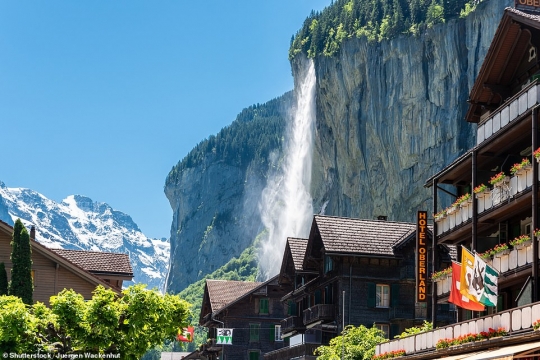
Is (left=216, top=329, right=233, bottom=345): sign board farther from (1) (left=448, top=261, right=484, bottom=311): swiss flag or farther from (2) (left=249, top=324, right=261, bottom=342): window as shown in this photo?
(1) (left=448, top=261, right=484, bottom=311): swiss flag

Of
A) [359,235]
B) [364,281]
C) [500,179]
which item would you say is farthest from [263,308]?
[500,179]

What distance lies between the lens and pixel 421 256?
48969 millimetres

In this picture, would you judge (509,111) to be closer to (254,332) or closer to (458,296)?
(458,296)

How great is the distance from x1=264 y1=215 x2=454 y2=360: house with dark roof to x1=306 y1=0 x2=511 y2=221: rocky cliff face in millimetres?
60641

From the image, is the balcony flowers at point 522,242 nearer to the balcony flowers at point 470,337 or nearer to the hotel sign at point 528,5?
the balcony flowers at point 470,337

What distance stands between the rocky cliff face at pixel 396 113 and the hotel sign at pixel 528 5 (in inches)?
3071

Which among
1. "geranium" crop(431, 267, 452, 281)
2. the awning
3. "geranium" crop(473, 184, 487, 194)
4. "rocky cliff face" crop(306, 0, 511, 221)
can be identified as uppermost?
"rocky cliff face" crop(306, 0, 511, 221)

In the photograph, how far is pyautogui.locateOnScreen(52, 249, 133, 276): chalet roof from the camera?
59.2 metres

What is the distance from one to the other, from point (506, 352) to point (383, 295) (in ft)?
113

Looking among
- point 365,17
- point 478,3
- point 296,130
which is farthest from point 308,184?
point 478,3

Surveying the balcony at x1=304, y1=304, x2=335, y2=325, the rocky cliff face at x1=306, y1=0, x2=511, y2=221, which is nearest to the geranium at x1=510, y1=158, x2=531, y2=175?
the balcony at x1=304, y1=304, x2=335, y2=325

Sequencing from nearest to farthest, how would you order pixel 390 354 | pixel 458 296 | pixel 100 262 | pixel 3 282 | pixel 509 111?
pixel 458 296 < pixel 509 111 < pixel 3 282 < pixel 390 354 < pixel 100 262

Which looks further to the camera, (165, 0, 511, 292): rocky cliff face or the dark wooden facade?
(165, 0, 511, 292): rocky cliff face

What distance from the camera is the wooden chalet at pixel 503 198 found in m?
33.5
